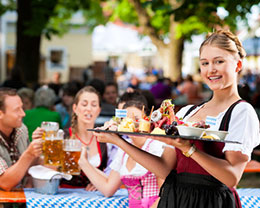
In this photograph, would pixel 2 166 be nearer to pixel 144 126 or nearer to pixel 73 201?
pixel 73 201

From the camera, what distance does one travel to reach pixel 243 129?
192 centimetres

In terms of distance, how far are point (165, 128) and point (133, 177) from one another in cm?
113

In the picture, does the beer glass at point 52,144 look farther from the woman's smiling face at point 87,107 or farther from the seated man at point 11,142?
the woman's smiling face at point 87,107

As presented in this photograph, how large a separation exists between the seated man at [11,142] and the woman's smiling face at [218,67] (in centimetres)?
156

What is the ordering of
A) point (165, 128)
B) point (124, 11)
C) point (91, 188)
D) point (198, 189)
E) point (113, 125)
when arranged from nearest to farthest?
point (165, 128) < point (198, 189) < point (113, 125) < point (91, 188) < point (124, 11)

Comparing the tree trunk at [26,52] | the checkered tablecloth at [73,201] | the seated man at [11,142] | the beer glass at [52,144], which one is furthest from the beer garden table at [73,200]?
the tree trunk at [26,52]

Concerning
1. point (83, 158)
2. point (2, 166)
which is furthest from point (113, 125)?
point (2, 166)

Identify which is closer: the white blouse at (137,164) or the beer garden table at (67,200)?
the white blouse at (137,164)

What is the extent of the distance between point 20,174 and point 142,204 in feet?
2.91

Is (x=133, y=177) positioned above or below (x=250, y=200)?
above

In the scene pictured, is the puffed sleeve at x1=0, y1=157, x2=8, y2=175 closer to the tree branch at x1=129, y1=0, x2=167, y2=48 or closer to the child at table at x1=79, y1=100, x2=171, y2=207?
the child at table at x1=79, y1=100, x2=171, y2=207

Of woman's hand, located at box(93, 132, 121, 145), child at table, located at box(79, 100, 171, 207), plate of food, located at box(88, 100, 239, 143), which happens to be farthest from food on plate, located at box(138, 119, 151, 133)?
child at table, located at box(79, 100, 171, 207)

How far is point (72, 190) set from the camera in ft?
11.5

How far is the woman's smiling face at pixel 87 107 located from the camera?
3.66 m
